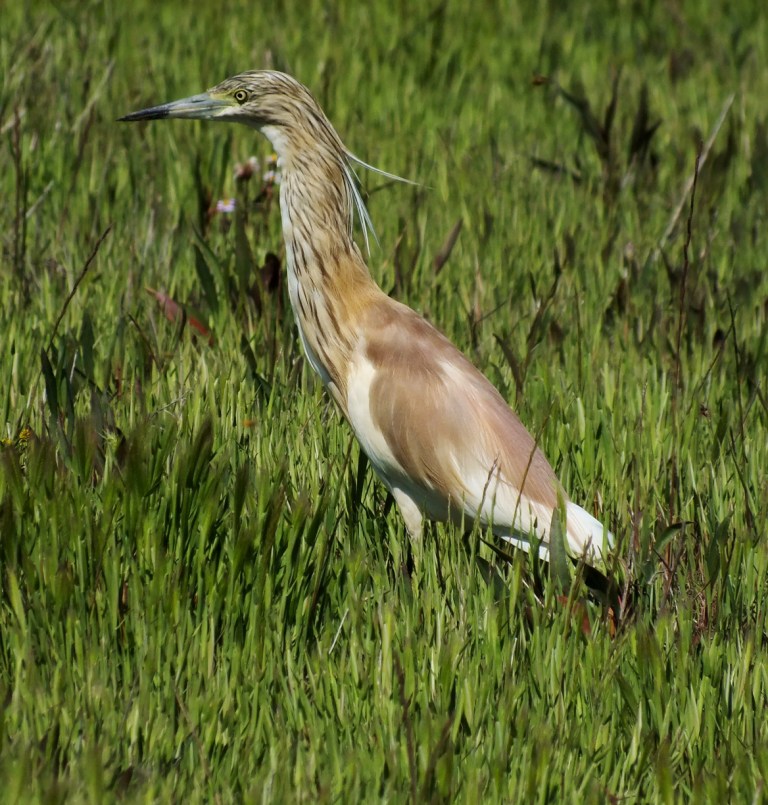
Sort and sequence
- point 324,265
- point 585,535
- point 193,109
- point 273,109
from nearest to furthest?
point 585,535 → point 324,265 → point 273,109 → point 193,109

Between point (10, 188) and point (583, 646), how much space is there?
3123 mm

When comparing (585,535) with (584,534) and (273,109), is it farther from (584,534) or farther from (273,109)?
(273,109)

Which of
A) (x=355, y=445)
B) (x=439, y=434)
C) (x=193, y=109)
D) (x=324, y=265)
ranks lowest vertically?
(x=355, y=445)

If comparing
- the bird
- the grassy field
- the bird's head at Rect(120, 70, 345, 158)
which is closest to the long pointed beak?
the bird's head at Rect(120, 70, 345, 158)

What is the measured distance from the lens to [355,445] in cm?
347

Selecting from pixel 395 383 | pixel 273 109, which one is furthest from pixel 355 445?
pixel 273 109

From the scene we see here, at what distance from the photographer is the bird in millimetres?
3043

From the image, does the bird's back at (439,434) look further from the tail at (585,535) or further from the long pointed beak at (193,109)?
the long pointed beak at (193,109)

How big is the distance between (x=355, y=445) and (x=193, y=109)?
3.15ft

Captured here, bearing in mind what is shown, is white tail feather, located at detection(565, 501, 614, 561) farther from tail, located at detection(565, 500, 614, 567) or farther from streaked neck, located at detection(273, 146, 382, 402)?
streaked neck, located at detection(273, 146, 382, 402)

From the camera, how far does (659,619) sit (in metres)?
2.54

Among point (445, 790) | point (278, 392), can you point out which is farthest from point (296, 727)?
point (278, 392)

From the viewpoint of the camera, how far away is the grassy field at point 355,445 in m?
2.23

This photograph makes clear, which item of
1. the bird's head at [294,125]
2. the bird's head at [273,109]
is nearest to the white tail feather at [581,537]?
the bird's head at [294,125]
